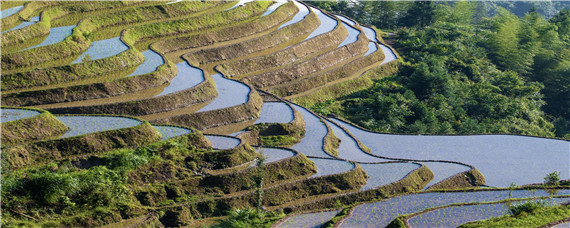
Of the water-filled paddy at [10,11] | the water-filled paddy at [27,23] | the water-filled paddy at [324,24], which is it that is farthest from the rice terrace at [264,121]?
the water-filled paddy at [10,11]

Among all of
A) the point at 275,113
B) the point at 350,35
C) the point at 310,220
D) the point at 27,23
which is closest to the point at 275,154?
the point at 310,220

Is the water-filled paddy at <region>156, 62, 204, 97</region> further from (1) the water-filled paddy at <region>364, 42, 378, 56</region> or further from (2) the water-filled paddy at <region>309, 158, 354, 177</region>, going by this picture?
(1) the water-filled paddy at <region>364, 42, 378, 56</region>

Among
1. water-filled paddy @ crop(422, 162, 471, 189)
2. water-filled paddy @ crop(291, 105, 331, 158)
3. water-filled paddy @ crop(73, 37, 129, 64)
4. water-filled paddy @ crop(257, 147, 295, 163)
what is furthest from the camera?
water-filled paddy @ crop(73, 37, 129, 64)

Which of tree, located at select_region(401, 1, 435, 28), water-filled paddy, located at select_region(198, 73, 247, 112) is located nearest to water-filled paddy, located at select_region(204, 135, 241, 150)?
water-filled paddy, located at select_region(198, 73, 247, 112)

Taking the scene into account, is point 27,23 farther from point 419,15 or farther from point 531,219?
point 419,15

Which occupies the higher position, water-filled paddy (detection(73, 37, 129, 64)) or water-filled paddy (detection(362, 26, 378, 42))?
water-filled paddy (detection(73, 37, 129, 64))

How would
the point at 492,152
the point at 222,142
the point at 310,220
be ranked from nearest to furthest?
the point at 310,220 < the point at 222,142 < the point at 492,152

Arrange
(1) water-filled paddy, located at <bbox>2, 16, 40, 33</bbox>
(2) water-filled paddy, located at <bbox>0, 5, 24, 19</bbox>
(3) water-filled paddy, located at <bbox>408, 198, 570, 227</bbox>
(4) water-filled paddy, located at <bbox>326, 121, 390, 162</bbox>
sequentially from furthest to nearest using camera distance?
(2) water-filled paddy, located at <bbox>0, 5, 24, 19</bbox>
(1) water-filled paddy, located at <bbox>2, 16, 40, 33</bbox>
(4) water-filled paddy, located at <bbox>326, 121, 390, 162</bbox>
(3) water-filled paddy, located at <bbox>408, 198, 570, 227</bbox>

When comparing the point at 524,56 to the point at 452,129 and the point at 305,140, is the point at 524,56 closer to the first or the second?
the point at 452,129
